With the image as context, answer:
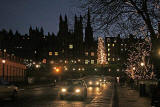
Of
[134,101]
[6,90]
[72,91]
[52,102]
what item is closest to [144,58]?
[134,101]

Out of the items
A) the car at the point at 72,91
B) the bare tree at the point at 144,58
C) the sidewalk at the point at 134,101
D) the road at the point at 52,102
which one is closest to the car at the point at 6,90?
the road at the point at 52,102

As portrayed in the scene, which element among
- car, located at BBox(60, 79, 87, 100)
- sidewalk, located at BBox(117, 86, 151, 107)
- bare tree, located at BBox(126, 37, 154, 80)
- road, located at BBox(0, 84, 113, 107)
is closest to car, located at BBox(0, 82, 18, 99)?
road, located at BBox(0, 84, 113, 107)

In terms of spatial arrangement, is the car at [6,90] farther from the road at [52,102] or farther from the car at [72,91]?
the car at [72,91]

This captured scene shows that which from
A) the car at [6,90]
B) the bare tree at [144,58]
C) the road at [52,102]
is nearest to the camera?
the road at [52,102]

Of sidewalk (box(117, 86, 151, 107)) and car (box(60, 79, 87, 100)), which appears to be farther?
car (box(60, 79, 87, 100))

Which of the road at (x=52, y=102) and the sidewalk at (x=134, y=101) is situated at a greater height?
the road at (x=52, y=102)

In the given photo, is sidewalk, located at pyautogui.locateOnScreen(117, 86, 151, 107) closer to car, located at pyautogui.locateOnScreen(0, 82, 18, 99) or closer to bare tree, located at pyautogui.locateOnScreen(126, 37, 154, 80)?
bare tree, located at pyautogui.locateOnScreen(126, 37, 154, 80)

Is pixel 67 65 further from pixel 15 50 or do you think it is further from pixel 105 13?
pixel 105 13

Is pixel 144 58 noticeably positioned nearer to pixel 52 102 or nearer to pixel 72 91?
pixel 72 91

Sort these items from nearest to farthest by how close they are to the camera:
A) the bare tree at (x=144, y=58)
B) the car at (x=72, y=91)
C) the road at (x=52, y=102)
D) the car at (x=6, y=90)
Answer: the road at (x=52, y=102) → the car at (x=6, y=90) → the car at (x=72, y=91) → the bare tree at (x=144, y=58)

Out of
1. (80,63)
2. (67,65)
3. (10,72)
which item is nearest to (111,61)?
(80,63)

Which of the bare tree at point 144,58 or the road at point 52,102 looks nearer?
the road at point 52,102

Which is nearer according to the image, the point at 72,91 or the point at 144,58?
the point at 72,91

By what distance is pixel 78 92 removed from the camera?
2302 cm
